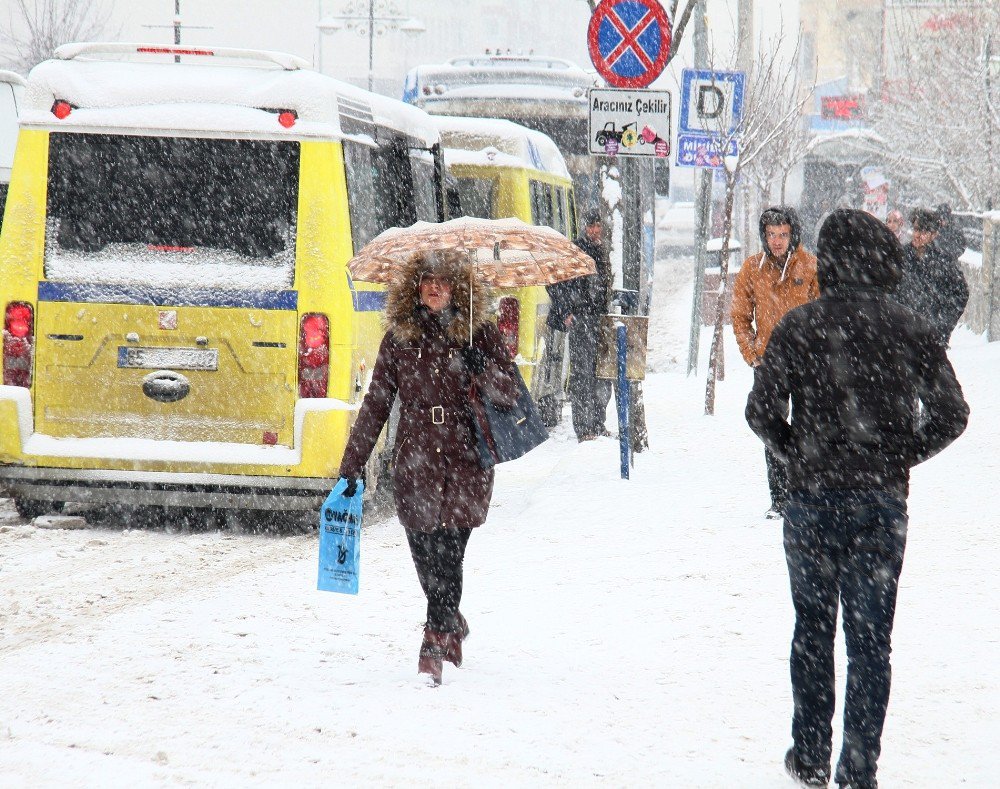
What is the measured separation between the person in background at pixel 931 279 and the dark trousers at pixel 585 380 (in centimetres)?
306

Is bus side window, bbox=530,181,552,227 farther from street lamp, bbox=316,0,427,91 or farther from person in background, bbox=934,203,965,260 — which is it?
street lamp, bbox=316,0,427,91

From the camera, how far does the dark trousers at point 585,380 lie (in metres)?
13.7

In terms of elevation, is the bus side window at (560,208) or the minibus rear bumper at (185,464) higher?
the bus side window at (560,208)

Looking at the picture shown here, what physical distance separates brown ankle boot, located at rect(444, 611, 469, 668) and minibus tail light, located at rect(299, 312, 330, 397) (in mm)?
3028

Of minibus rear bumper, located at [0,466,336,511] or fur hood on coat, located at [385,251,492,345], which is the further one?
minibus rear bumper, located at [0,466,336,511]

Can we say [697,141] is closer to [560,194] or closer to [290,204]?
[560,194]

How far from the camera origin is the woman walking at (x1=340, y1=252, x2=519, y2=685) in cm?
580

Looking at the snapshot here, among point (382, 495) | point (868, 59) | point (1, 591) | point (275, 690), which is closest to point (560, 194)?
point (382, 495)

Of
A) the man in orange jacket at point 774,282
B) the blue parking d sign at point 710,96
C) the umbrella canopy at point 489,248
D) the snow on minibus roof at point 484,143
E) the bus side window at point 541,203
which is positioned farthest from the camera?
the blue parking d sign at point 710,96

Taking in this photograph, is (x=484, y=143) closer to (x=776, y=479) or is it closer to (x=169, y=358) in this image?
(x=169, y=358)

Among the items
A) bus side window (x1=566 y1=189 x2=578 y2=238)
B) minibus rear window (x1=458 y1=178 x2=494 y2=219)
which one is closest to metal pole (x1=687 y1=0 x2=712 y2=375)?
bus side window (x1=566 y1=189 x2=578 y2=238)

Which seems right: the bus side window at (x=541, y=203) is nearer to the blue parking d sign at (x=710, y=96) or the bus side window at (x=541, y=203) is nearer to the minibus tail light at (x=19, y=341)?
the blue parking d sign at (x=710, y=96)

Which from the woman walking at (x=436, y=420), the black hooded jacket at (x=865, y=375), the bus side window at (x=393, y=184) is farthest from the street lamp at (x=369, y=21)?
the black hooded jacket at (x=865, y=375)

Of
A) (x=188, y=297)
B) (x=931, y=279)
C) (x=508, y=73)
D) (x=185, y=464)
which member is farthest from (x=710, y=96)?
(x=185, y=464)
